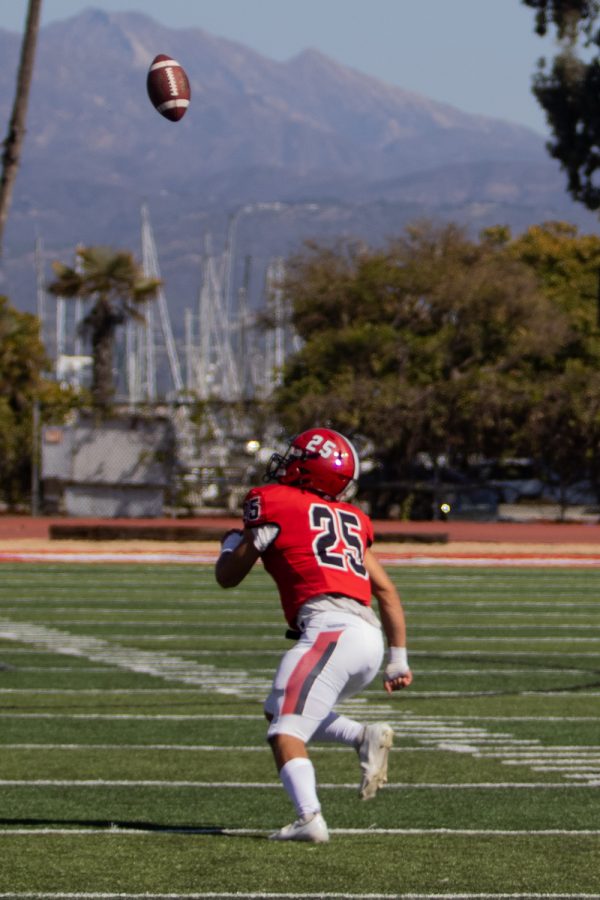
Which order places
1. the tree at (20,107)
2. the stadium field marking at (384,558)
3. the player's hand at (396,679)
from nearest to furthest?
the player's hand at (396,679)
the tree at (20,107)
the stadium field marking at (384,558)

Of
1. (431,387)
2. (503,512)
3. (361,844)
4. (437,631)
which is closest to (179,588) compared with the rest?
(437,631)

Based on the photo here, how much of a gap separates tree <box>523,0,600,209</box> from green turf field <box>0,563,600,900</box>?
32.7 m

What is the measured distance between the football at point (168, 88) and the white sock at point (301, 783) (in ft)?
12.8

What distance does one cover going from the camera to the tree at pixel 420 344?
43.1m

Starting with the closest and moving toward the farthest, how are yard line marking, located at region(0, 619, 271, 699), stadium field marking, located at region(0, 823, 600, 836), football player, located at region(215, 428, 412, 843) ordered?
football player, located at region(215, 428, 412, 843)
stadium field marking, located at region(0, 823, 600, 836)
yard line marking, located at region(0, 619, 271, 699)

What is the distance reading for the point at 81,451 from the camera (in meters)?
39.8

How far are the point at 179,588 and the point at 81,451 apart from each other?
16.0 meters

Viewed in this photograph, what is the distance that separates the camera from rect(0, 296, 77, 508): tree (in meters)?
42.2

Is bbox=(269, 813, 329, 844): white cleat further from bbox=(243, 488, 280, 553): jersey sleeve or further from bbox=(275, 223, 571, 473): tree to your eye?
bbox=(275, 223, 571, 473): tree

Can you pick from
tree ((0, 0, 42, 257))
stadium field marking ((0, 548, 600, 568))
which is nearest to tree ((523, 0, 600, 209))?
stadium field marking ((0, 548, 600, 568))

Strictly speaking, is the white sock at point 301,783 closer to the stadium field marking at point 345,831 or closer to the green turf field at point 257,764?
the green turf field at point 257,764

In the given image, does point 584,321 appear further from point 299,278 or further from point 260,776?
point 260,776

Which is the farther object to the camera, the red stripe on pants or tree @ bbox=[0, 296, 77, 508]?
tree @ bbox=[0, 296, 77, 508]

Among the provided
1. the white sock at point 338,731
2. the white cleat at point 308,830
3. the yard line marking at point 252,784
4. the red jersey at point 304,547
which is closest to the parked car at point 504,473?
the yard line marking at point 252,784
